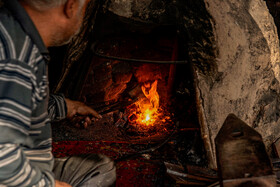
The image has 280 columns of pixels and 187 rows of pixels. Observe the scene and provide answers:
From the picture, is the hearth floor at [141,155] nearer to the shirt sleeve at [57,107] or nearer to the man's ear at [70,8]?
the shirt sleeve at [57,107]

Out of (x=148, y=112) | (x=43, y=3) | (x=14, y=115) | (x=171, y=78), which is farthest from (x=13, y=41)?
(x=148, y=112)

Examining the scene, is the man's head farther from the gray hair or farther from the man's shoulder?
the man's shoulder

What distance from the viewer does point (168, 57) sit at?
15.5 ft

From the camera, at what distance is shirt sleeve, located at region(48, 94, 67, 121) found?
8.05 ft

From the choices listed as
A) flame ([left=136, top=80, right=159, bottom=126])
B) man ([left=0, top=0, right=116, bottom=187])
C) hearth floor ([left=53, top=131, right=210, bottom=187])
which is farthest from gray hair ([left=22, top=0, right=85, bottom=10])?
flame ([left=136, top=80, right=159, bottom=126])

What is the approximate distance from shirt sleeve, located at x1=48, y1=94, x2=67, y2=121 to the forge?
1.07 metres

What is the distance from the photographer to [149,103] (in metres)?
5.00

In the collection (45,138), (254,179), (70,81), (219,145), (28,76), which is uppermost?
(70,81)

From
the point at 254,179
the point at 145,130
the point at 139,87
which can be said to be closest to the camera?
the point at 254,179

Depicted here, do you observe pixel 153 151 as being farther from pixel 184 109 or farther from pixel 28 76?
pixel 28 76

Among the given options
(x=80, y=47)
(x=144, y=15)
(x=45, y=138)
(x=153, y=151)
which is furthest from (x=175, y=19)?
(x=45, y=138)

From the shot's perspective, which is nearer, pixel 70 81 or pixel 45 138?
pixel 45 138

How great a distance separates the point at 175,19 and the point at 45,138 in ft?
6.81

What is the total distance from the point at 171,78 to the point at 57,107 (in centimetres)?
256
